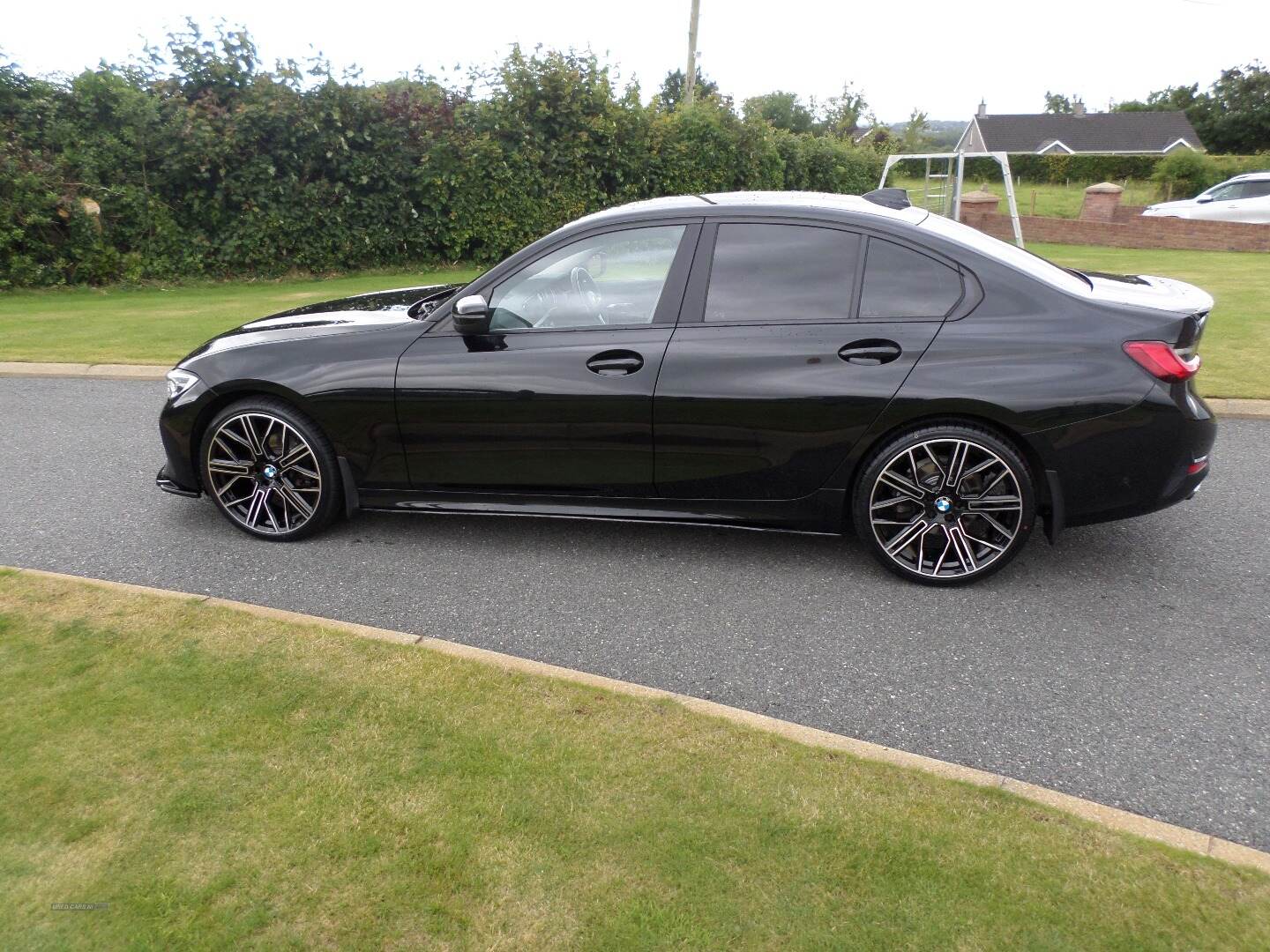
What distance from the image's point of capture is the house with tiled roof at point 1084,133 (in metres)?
61.1

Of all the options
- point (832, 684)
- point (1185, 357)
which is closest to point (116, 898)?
point (832, 684)

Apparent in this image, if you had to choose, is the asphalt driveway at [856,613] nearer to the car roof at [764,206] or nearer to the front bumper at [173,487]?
the front bumper at [173,487]

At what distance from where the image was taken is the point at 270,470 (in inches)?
190

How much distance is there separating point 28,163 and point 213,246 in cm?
271

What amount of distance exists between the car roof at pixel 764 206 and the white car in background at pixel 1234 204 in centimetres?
1989

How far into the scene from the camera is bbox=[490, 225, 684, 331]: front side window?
4.45 meters

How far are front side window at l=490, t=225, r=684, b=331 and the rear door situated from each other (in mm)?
207

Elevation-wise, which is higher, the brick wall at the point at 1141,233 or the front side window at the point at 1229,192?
the front side window at the point at 1229,192

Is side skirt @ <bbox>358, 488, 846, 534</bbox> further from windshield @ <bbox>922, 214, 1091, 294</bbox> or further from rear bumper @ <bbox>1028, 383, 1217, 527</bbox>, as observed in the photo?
windshield @ <bbox>922, 214, 1091, 294</bbox>

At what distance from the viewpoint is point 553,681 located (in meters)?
3.34

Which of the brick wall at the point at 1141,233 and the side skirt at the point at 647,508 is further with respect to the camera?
the brick wall at the point at 1141,233

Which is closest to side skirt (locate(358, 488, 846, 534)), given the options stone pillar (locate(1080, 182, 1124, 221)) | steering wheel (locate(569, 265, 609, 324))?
steering wheel (locate(569, 265, 609, 324))

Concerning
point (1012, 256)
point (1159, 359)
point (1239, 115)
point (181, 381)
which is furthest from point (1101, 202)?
point (1239, 115)


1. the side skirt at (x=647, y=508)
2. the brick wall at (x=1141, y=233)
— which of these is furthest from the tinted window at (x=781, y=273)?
the brick wall at (x=1141, y=233)
